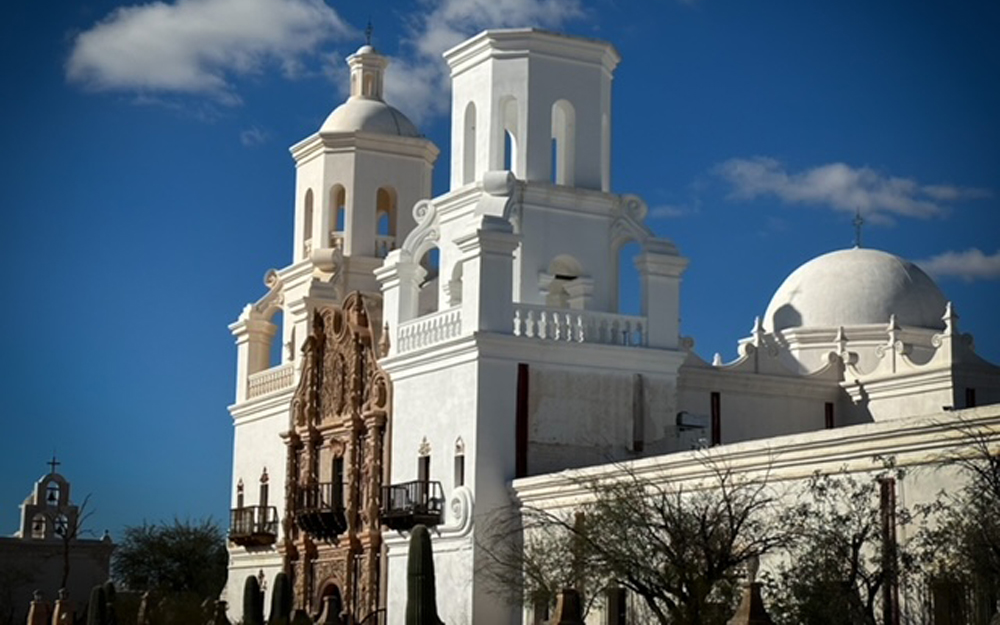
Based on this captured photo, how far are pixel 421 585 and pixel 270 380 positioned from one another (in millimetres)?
18292

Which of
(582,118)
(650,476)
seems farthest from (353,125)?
(650,476)

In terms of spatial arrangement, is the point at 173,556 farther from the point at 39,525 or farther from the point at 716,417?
the point at 716,417

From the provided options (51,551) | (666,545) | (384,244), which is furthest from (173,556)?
(666,545)

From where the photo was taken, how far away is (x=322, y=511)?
133 feet

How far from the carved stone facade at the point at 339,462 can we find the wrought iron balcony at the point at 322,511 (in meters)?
0.02

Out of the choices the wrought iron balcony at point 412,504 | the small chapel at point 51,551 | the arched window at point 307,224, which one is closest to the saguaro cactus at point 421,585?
the wrought iron balcony at point 412,504

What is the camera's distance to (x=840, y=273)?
43.4 metres

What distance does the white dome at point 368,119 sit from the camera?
4678 cm

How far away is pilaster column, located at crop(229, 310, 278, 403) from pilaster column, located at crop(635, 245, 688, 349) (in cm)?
1460

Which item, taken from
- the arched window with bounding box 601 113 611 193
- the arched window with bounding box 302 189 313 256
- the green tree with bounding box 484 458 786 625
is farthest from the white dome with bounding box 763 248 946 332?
the green tree with bounding box 484 458 786 625

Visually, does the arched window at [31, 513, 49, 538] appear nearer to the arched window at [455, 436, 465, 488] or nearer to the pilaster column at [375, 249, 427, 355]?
the pilaster column at [375, 249, 427, 355]

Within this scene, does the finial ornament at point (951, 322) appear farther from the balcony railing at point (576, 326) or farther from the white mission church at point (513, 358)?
the balcony railing at point (576, 326)

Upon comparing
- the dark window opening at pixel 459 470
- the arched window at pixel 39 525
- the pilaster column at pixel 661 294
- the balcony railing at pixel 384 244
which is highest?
the balcony railing at pixel 384 244

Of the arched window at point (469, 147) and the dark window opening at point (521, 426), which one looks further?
the arched window at point (469, 147)
